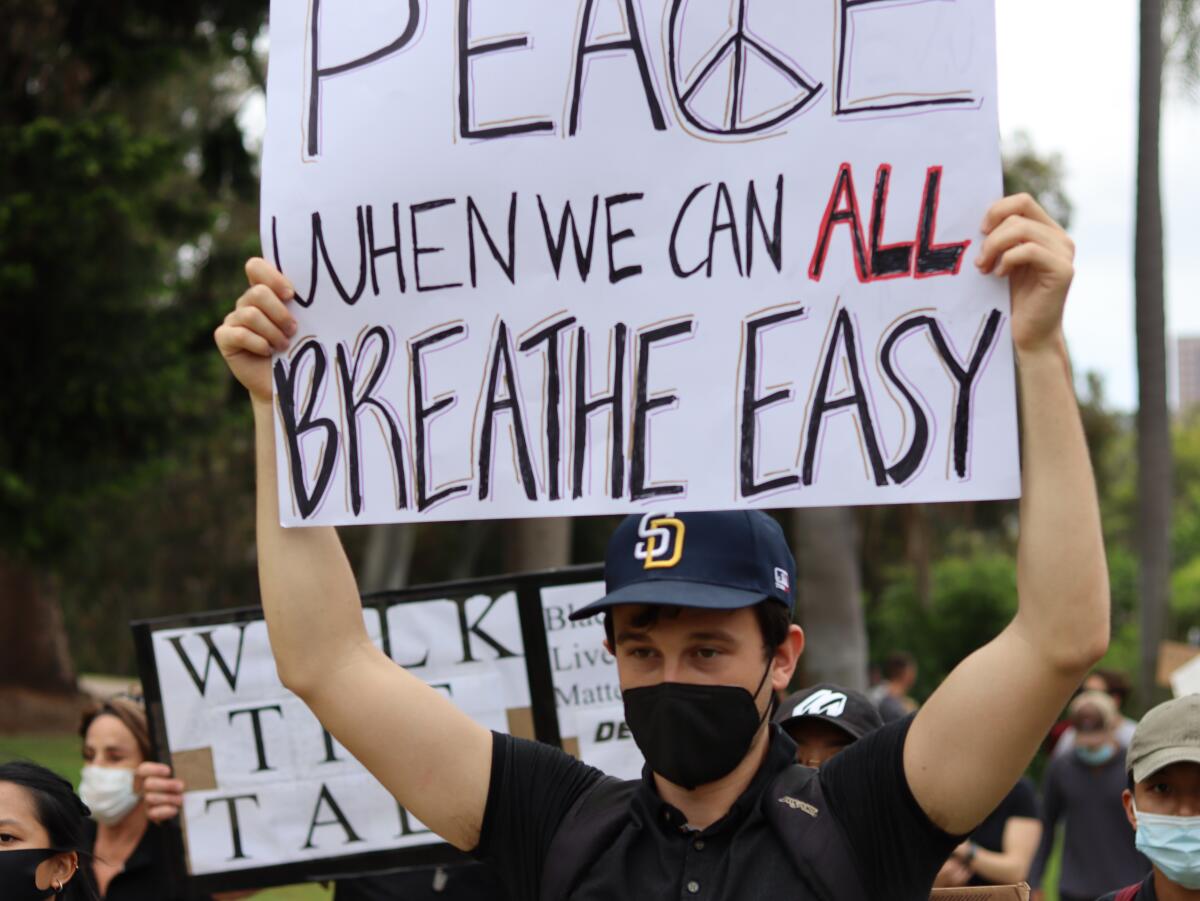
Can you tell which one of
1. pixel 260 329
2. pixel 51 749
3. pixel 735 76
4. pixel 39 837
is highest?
pixel 735 76

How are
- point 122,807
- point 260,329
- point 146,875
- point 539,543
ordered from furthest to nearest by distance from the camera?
point 539,543 → point 122,807 → point 146,875 → point 260,329

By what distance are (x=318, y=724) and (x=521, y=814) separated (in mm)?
2093

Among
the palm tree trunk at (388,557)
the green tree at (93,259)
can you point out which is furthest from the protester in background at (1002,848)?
the palm tree trunk at (388,557)

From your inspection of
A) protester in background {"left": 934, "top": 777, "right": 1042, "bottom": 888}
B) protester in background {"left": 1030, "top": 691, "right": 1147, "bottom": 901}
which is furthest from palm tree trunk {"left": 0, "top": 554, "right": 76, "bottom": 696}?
protester in background {"left": 934, "top": 777, "right": 1042, "bottom": 888}

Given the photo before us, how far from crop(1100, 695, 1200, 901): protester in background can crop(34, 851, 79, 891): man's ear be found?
82.7 inches

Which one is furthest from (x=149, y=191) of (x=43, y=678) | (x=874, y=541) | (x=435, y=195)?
(x=874, y=541)

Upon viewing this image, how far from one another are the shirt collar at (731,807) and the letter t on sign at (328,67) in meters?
1.16

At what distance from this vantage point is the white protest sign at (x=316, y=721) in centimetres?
445

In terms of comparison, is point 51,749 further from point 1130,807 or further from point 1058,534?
point 1058,534

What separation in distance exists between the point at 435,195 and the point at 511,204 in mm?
129

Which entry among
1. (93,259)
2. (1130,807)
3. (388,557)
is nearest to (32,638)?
(388,557)

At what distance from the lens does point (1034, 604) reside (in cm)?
223

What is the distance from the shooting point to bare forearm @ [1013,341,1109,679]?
221cm

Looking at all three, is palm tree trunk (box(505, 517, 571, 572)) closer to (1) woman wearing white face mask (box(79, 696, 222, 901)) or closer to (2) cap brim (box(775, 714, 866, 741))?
(1) woman wearing white face mask (box(79, 696, 222, 901))
